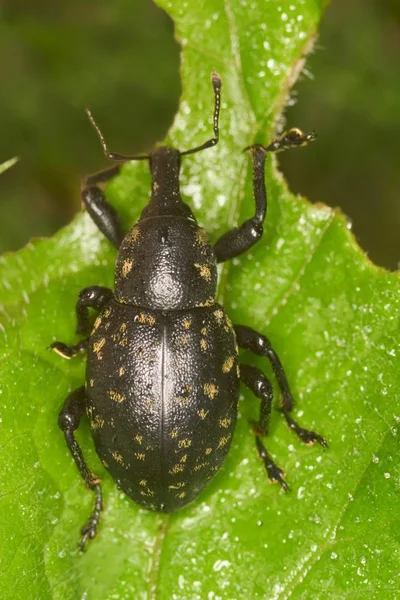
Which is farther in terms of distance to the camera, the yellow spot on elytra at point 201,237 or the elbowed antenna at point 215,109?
the yellow spot on elytra at point 201,237

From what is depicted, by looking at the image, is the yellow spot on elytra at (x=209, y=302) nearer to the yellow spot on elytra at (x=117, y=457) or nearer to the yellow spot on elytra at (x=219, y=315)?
the yellow spot on elytra at (x=219, y=315)

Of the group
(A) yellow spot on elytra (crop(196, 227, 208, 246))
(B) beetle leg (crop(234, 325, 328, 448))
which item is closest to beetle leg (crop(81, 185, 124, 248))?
(A) yellow spot on elytra (crop(196, 227, 208, 246))

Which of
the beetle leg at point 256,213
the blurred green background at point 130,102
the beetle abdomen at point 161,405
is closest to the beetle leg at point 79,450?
the beetle abdomen at point 161,405

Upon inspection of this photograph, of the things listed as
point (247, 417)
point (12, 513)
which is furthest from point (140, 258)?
point (12, 513)

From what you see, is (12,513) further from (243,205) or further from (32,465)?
(243,205)

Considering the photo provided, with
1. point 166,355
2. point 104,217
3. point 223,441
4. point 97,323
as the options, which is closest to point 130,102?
point 104,217

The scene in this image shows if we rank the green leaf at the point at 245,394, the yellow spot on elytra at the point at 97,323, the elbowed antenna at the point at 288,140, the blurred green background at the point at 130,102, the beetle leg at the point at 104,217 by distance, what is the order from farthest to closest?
the blurred green background at the point at 130,102
the beetle leg at the point at 104,217
the elbowed antenna at the point at 288,140
the yellow spot on elytra at the point at 97,323
the green leaf at the point at 245,394

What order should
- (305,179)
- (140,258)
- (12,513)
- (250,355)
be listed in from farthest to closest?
(305,179), (250,355), (140,258), (12,513)
